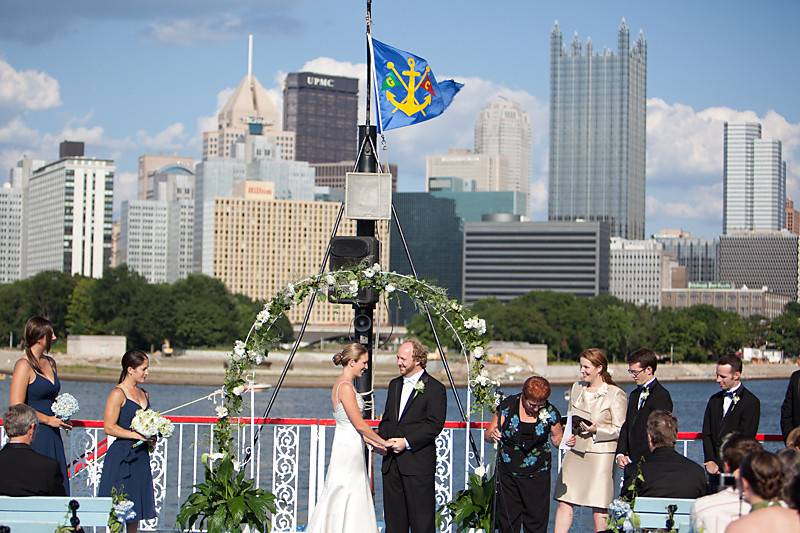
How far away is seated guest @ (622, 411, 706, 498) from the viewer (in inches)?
333

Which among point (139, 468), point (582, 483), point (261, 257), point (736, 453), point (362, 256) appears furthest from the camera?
point (261, 257)

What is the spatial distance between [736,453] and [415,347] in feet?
10.8

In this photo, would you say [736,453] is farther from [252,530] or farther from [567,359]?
[567,359]

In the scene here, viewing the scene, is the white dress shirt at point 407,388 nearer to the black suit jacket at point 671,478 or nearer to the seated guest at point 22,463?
the black suit jacket at point 671,478

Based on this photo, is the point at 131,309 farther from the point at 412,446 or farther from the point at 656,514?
the point at 656,514

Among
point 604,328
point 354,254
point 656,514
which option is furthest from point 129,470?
point 604,328

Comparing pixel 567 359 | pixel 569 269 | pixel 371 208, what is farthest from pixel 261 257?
pixel 371 208

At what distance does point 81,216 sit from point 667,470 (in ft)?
595

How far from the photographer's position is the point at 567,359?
112 m

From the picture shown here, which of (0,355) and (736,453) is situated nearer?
(736,453)

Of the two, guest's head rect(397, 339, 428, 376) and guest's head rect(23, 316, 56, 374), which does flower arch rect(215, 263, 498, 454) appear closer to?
guest's head rect(397, 339, 428, 376)

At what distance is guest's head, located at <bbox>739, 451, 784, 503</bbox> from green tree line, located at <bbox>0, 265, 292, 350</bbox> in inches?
3847

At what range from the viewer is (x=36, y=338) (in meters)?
9.41

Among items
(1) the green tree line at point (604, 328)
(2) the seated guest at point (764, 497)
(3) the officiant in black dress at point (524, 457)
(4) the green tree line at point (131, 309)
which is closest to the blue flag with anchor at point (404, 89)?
(3) the officiant in black dress at point (524, 457)
